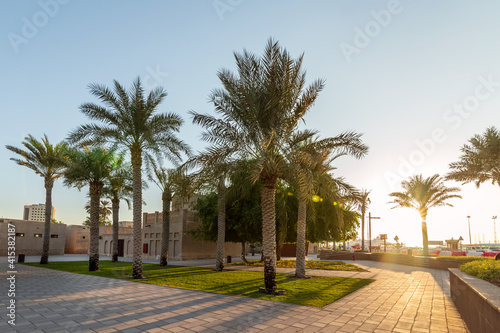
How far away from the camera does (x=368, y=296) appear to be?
11.9 metres

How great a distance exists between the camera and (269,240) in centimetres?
1266

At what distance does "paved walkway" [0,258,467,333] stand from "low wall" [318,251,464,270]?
14439 millimetres

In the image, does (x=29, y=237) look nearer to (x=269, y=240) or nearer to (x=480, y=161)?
(x=269, y=240)

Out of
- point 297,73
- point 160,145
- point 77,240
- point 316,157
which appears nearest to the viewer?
point 297,73

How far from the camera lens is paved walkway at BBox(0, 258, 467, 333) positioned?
7461 mm

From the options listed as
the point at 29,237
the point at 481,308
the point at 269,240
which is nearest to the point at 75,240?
the point at 29,237

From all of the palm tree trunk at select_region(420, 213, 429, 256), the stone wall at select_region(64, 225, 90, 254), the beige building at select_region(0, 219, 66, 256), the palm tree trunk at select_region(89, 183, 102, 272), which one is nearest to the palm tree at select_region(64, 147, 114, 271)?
the palm tree trunk at select_region(89, 183, 102, 272)

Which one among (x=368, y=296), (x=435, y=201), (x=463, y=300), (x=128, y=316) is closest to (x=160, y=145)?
(x=128, y=316)

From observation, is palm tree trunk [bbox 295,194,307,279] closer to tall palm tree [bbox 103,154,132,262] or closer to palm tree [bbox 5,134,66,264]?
tall palm tree [bbox 103,154,132,262]

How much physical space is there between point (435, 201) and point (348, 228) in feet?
50.5

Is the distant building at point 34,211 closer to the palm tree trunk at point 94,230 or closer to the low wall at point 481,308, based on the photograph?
the palm tree trunk at point 94,230

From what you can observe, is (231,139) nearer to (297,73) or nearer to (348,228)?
(297,73)

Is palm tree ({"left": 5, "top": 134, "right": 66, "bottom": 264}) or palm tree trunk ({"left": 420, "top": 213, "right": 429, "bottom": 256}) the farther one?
palm tree trunk ({"left": 420, "top": 213, "right": 429, "bottom": 256})

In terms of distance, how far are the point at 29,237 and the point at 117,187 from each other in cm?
2274
